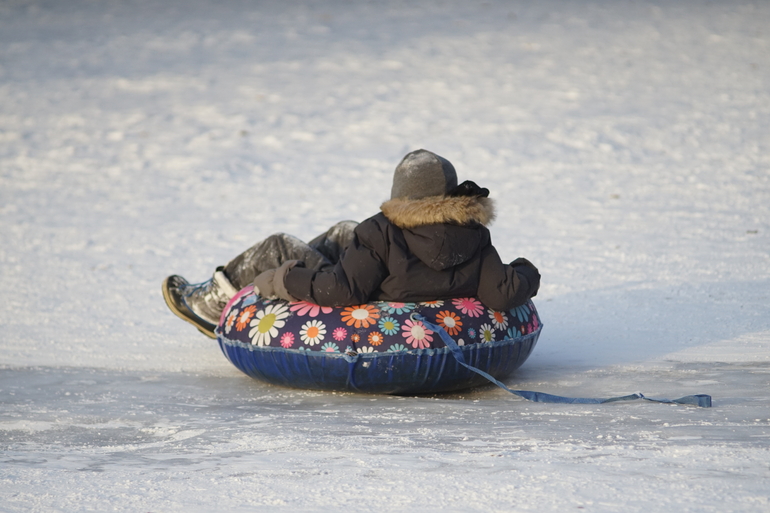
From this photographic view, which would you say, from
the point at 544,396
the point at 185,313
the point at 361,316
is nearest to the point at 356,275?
the point at 361,316

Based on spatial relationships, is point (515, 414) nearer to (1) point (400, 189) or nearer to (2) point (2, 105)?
(1) point (400, 189)

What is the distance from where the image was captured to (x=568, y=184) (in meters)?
11.2

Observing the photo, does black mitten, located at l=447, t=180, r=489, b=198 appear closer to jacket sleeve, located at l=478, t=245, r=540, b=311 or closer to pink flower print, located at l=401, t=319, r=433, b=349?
jacket sleeve, located at l=478, t=245, r=540, b=311

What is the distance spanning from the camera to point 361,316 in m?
4.56

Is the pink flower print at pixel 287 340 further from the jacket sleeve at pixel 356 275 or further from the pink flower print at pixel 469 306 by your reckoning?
the pink flower print at pixel 469 306

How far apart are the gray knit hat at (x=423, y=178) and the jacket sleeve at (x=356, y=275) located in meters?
0.23

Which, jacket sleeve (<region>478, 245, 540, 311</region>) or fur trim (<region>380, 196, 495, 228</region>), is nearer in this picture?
fur trim (<region>380, 196, 495, 228</region>)

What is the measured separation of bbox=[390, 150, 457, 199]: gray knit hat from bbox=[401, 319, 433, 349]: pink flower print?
2.05ft

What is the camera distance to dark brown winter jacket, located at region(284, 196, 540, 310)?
176 inches

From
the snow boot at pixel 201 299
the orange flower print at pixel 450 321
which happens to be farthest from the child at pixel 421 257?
the snow boot at pixel 201 299

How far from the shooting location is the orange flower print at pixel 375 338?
177 inches

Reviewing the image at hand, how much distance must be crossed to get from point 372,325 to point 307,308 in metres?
0.37

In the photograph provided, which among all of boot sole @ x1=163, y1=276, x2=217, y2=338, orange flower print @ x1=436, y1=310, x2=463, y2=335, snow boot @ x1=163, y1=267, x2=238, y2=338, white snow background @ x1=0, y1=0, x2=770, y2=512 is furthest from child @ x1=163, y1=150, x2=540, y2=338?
boot sole @ x1=163, y1=276, x2=217, y2=338

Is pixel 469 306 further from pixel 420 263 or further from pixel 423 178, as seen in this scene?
pixel 423 178
